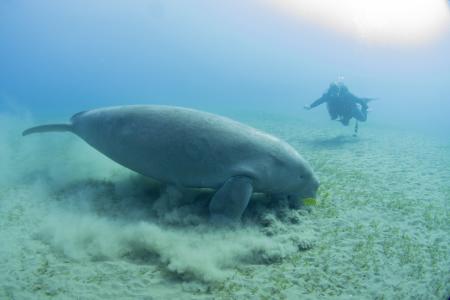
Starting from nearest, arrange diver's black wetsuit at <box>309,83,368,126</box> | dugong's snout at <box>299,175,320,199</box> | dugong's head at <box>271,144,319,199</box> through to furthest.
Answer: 1. dugong's head at <box>271,144,319,199</box>
2. dugong's snout at <box>299,175,320,199</box>
3. diver's black wetsuit at <box>309,83,368,126</box>

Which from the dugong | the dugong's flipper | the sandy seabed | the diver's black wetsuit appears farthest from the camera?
the diver's black wetsuit

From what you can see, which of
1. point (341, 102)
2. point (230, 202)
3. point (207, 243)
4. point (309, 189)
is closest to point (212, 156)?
point (230, 202)

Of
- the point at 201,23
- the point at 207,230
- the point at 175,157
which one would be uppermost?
the point at 201,23

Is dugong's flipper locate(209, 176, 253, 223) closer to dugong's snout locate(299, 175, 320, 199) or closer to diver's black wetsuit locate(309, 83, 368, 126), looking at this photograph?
dugong's snout locate(299, 175, 320, 199)

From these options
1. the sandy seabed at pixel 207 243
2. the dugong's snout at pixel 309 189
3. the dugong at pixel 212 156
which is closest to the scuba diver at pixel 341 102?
the sandy seabed at pixel 207 243

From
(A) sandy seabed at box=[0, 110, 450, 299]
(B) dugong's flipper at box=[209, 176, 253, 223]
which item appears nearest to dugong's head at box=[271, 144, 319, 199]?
(A) sandy seabed at box=[0, 110, 450, 299]

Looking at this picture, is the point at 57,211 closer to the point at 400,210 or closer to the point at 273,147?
the point at 273,147

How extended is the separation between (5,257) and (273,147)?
14.2ft

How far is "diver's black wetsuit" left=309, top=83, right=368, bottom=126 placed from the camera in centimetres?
1512

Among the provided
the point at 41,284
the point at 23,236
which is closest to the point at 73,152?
the point at 23,236

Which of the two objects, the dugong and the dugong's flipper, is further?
the dugong

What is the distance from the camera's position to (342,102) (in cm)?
1515

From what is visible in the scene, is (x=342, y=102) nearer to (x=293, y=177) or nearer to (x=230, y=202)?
(x=293, y=177)

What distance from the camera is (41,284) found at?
12.8 feet
